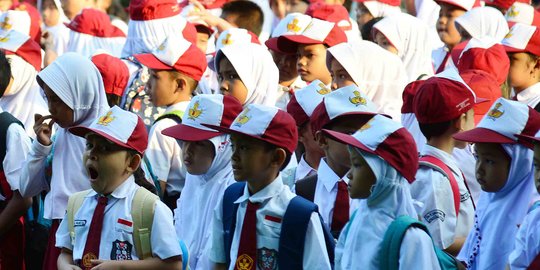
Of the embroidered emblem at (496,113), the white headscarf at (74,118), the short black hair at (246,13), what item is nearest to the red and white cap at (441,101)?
the embroidered emblem at (496,113)

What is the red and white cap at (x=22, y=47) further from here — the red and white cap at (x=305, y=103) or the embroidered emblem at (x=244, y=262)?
the embroidered emblem at (x=244, y=262)

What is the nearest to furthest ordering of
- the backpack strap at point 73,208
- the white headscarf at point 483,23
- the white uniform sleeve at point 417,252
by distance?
the white uniform sleeve at point 417,252
the backpack strap at point 73,208
the white headscarf at point 483,23

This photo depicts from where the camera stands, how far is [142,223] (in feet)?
20.3

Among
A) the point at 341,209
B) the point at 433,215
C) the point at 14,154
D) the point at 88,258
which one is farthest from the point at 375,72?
the point at 88,258

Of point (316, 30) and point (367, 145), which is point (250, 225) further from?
point (316, 30)

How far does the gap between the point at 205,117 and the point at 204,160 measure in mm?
244

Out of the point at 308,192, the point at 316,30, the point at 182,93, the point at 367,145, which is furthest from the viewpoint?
the point at 316,30

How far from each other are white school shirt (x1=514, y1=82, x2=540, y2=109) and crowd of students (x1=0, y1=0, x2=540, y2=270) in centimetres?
1

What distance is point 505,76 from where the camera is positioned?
8883 millimetres

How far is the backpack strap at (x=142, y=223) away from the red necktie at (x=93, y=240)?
0.18 meters

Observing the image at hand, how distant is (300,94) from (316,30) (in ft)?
6.68

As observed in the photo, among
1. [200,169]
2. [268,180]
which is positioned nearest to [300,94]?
[200,169]

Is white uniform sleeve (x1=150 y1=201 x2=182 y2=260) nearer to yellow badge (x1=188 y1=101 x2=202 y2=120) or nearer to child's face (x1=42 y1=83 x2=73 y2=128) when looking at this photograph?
yellow badge (x1=188 y1=101 x2=202 y2=120)

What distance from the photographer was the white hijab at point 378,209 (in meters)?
5.54
